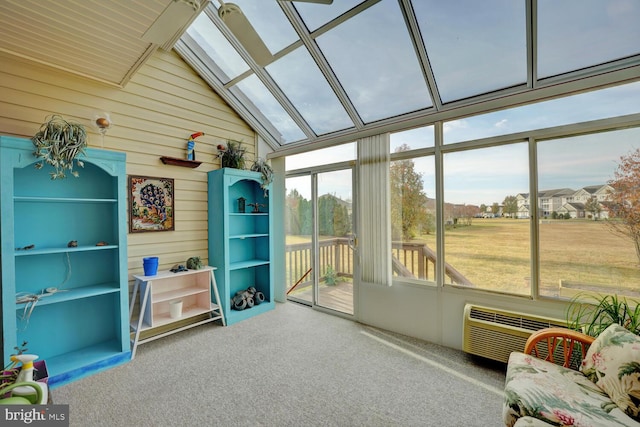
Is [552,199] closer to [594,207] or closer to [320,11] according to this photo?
[594,207]

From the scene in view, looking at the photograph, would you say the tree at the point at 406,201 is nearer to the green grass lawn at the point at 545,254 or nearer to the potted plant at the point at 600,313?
the green grass lawn at the point at 545,254

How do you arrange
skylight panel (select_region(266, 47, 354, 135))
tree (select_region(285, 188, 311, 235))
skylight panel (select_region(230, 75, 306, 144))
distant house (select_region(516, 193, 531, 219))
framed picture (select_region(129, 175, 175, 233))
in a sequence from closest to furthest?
distant house (select_region(516, 193, 531, 219)) → framed picture (select_region(129, 175, 175, 233)) → skylight panel (select_region(266, 47, 354, 135)) → skylight panel (select_region(230, 75, 306, 144)) → tree (select_region(285, 188, 311, 235))

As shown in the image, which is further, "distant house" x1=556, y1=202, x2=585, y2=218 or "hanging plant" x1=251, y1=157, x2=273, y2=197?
"hanging plant" x1=251, y1=157, x2=273, y2=197

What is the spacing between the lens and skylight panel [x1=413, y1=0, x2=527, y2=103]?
2174mm

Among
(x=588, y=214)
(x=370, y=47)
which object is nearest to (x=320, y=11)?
(x=370, y=47)

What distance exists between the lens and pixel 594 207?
2.31m

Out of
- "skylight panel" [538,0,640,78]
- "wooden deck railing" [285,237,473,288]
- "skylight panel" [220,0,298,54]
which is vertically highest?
"skylight panel" [220,0,298,54]

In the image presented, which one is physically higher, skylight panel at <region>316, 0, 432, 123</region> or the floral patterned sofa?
skylight panel at <region>316, 0, 432, 123</region>

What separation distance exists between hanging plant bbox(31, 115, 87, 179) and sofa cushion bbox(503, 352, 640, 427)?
11.6 feet

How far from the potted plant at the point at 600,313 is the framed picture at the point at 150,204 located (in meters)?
4.24

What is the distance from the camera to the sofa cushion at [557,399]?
4.52 ft

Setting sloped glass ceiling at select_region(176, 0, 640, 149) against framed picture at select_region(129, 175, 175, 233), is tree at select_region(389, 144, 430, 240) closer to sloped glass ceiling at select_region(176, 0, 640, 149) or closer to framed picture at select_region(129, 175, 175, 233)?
sloped glass ceiling at select_region(176, 0, 640, 149)

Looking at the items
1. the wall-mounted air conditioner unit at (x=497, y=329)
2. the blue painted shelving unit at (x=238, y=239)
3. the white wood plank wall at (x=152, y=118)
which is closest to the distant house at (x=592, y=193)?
the wall-mounted air conditioner unit at (x=497, y=329)

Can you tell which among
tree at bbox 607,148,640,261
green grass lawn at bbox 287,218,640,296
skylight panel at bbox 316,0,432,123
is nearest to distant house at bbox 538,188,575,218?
green grass lawn at bbox 287,218,640,296
